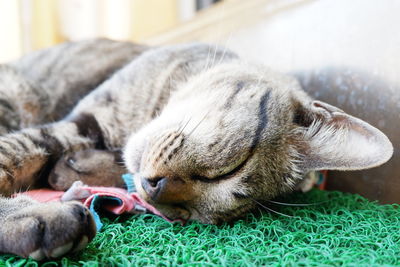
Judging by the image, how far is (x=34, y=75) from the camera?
6.31 ft

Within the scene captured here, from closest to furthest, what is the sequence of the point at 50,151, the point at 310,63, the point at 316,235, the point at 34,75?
the point at 316,235
the point at 50,151
the point at 310,63
the point at 34,75

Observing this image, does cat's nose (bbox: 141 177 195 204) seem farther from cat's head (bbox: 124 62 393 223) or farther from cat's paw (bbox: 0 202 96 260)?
Result: cat's paw (bbox: 0 202 96 260)

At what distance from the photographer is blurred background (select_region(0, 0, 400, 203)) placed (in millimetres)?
1402

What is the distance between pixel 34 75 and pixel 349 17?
155 centimetres

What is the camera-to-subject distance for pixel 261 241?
38.8 inches

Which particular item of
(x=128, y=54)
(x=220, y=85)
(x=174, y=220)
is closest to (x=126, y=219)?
(x=174, y=220)

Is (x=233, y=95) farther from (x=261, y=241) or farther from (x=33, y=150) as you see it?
(x=33, y=150)

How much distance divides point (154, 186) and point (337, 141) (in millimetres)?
576

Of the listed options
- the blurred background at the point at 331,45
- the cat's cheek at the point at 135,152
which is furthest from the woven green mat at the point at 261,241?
the blurred background at the point at 331,45

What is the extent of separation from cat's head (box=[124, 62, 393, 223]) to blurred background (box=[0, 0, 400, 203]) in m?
0.32

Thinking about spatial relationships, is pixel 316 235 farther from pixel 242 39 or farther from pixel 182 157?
pixel 242 39

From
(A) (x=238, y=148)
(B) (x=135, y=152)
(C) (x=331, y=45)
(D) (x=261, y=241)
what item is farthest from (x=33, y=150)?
(C) (x=331, y=45)

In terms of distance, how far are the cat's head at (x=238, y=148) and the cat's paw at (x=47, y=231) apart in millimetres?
251

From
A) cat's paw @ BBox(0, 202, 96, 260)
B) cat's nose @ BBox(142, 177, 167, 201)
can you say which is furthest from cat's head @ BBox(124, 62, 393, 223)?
cat's paw @ BBox(0, 202, 96, 260)
